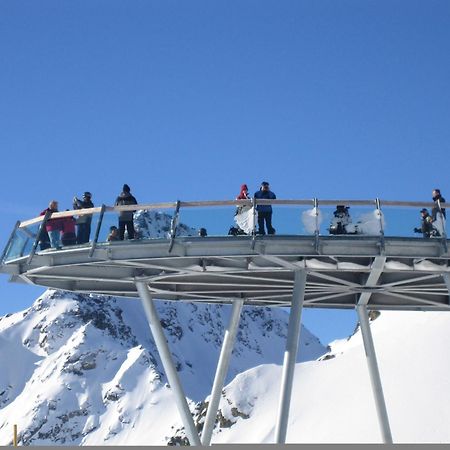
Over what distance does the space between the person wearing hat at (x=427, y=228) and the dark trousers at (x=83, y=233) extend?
8412mm

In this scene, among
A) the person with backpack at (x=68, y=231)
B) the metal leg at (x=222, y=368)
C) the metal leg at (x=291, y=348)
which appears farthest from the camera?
the metal leg at (x=222, y=368)

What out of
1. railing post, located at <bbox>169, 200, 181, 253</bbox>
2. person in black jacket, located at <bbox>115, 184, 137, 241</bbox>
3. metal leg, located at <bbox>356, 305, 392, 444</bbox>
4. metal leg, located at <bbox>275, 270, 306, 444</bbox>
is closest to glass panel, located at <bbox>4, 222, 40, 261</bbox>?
person in black jacket, located at <bbox>115, 184, 137, 241</bbox>

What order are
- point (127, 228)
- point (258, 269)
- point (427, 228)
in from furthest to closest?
point (127, 228)
point (258, 269)
point (427, 228)

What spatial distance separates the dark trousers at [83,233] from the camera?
2808 cm

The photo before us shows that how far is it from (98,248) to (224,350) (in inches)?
294

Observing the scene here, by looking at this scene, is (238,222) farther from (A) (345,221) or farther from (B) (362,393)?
(B) (362,393)

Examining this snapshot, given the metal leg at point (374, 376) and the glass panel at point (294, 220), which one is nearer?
the glass panel at point (294, 220)

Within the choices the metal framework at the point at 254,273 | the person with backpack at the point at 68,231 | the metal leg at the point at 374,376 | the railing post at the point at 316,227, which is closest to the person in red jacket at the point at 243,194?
the metal framework at the point at 254,273

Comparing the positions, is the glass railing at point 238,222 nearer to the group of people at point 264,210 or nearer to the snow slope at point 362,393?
the group of people at point 264,210

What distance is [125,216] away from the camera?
2805 centimetres

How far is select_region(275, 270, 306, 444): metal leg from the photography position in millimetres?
27156

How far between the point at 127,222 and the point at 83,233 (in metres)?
1.23

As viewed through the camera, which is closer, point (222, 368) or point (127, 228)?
point (127, 228)

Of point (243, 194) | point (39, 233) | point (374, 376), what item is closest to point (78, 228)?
point (39, 233)
